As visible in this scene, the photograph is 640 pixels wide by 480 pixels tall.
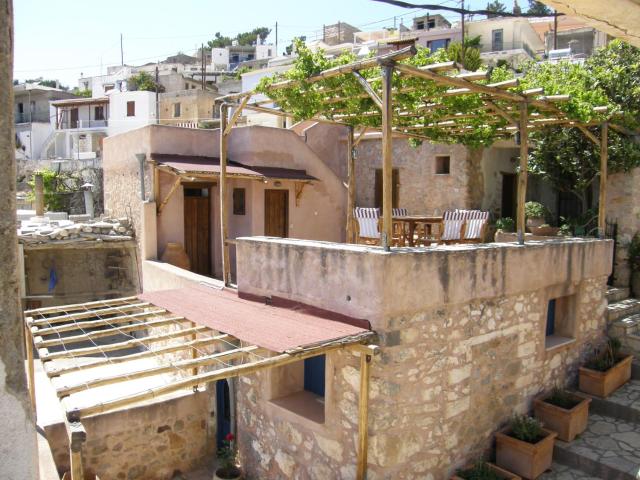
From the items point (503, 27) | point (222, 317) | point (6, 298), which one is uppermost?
point (503, 27)

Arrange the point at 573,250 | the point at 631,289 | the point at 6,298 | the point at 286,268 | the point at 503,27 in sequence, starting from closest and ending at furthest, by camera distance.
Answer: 1. the point at 6,298
2. the point at 286,268
3. the point at 573,250
4. the point at 631,289
5. the point at 503,27

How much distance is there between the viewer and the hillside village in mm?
5492

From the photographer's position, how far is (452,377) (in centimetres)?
633

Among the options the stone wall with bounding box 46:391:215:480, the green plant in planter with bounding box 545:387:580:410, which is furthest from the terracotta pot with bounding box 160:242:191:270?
the green plant in planter with bounding box 545:387:580:410

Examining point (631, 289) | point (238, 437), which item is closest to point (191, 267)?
point (238, 437)

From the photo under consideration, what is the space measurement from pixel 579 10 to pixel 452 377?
431 cm

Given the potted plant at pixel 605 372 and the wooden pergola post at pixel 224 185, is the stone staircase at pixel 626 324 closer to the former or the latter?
the potted plant at pixel 605 372

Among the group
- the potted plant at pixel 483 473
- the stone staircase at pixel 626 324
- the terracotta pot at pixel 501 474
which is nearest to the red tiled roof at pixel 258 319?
the potted plant at pixel 483 473

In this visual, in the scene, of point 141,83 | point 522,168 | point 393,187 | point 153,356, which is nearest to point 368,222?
point 522,168

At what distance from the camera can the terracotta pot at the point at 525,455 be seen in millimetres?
6523

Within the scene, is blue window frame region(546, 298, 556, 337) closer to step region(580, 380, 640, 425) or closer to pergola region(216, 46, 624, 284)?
step region(580, 380, 640, 425)

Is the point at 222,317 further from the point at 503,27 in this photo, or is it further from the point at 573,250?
the point at 503,27

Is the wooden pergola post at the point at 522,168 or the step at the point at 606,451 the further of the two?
the wooden pergola post at the point at 522,168

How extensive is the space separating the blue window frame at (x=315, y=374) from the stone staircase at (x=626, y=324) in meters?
5.71
